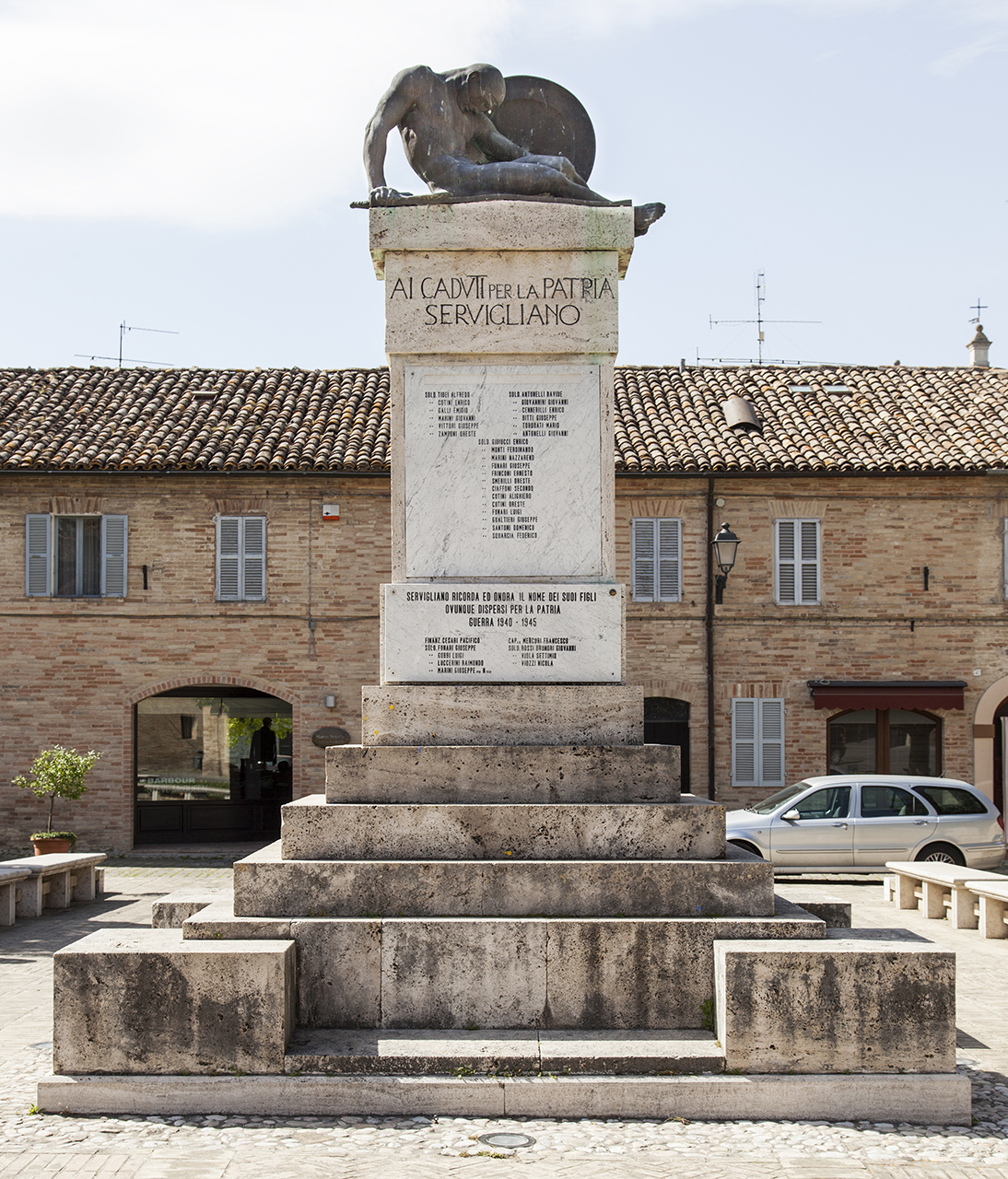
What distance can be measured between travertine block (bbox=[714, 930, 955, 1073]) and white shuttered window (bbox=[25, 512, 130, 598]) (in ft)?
52.2

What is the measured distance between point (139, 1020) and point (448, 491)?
310 cm

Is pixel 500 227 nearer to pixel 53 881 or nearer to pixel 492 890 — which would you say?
pixel 492 890

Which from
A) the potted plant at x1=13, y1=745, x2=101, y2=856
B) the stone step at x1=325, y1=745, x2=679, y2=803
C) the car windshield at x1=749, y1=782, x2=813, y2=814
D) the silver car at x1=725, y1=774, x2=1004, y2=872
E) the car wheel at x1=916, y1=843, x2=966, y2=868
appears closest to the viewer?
the stone step at x1=325, y1=745, x2=679, y2=803

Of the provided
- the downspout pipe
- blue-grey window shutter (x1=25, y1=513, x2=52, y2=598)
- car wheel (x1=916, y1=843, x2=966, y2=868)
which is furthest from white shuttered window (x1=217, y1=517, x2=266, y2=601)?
car wheel (x1=916, y1=843, x2=966, y2=868)

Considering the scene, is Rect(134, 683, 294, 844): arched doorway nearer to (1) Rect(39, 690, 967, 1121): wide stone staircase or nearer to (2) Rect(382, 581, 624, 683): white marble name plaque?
(2) Rect(382, 581, 624, 683): white marble name plaque

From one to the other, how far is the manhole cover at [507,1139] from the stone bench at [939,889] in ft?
24.8

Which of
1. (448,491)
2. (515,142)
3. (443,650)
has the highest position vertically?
(515,142)

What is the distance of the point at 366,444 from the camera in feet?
63.2

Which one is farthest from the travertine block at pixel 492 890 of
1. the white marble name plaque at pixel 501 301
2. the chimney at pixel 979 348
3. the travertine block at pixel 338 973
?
the chimney at pixel 979 348

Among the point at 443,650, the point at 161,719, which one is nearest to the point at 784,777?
the point at 161,719

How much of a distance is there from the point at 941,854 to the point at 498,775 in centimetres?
1127

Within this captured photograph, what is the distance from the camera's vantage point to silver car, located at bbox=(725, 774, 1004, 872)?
49.2ft

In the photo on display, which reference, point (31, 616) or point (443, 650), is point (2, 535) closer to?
point (31, 616)

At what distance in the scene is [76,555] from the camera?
19.3 metres
